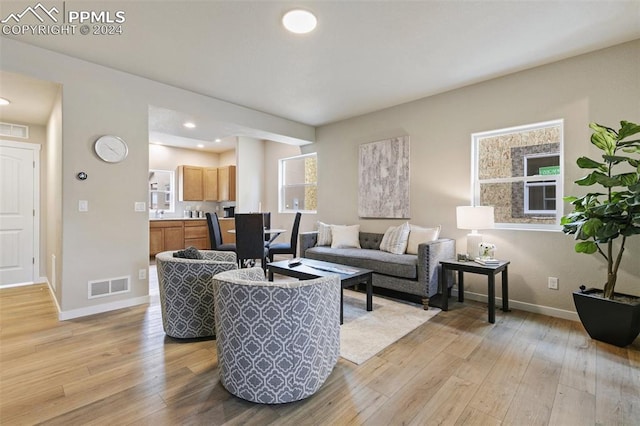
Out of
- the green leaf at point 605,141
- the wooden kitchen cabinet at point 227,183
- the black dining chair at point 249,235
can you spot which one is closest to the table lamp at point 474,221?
the green leaf at point 605,141

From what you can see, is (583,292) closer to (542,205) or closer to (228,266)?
(542,205)

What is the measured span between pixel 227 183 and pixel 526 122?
599 cm

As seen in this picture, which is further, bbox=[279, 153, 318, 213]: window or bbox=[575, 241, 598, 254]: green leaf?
bbox=[279, 153, 318, 213]: window

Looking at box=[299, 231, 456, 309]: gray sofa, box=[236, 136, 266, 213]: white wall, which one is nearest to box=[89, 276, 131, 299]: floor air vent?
box=[299, 231, 456, 309]: gray sofa

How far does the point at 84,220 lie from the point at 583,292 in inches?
199

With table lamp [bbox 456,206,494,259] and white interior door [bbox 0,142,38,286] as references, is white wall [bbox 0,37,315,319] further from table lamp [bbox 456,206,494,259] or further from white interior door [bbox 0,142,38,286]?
table lamp [bbox 456,206,494,259]

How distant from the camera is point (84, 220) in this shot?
3.13m

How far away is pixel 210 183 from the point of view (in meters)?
7.38

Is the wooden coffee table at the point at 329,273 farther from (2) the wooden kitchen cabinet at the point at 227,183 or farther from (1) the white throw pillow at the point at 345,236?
(2) the wooden kitchen cabinet at the point at 227,183

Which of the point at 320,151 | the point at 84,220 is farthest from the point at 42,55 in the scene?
the point at 320,151

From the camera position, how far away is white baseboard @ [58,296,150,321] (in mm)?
3039

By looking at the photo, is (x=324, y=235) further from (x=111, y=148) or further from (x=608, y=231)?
(x=608, y=231)

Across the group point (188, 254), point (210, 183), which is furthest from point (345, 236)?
point (210, 183)

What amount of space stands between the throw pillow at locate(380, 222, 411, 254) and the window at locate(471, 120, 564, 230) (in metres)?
0.96
